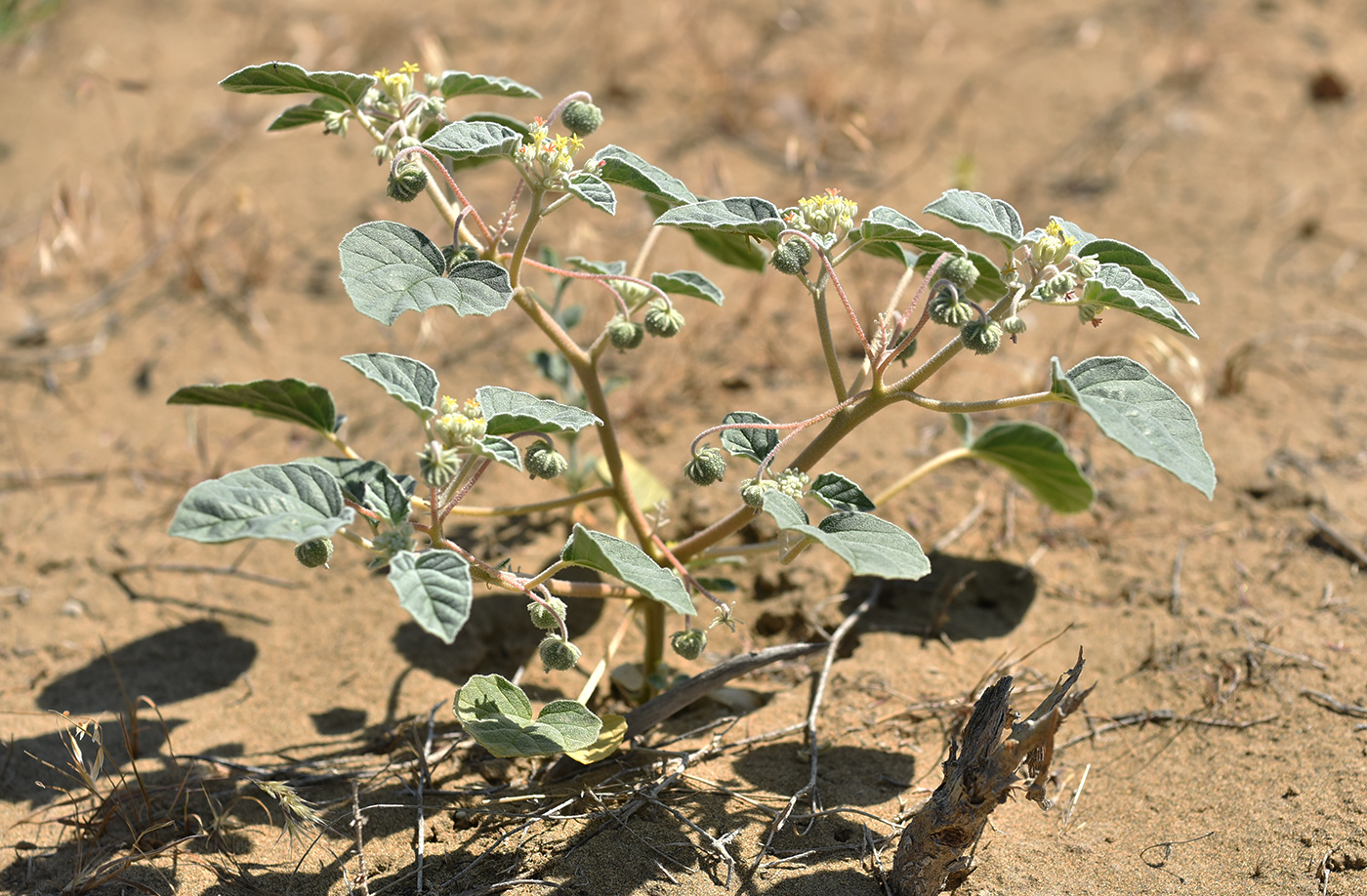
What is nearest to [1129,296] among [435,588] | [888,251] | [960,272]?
[960,272]

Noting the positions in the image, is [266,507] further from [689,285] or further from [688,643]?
[689,285]

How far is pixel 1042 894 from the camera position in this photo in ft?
6.35

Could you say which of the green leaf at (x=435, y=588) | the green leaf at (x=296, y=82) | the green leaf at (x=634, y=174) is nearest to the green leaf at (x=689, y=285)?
the green leaf at (x=634, y=174)

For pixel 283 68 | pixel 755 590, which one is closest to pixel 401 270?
pixel 283 68

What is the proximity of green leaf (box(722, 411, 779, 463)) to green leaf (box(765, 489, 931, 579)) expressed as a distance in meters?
0.17

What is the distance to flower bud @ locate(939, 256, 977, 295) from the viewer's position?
188 centimetres

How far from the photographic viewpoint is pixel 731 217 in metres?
1.90

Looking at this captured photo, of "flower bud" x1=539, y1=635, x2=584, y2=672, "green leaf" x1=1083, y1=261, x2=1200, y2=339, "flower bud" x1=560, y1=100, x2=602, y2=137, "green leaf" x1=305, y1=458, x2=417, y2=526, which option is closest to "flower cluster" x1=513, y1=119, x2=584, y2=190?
"flower bud" x1=560, y1=100, x2=602, y2=137

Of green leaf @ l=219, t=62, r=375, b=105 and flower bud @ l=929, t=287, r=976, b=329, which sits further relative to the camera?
green leaf @ l=219, t=62, r=375, b=105

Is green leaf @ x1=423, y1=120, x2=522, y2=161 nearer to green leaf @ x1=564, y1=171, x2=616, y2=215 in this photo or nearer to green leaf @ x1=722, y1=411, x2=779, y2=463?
green leaf @ x1=564, y1=171, x2=616, y2=215

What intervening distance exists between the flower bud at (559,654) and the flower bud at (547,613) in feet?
0.13

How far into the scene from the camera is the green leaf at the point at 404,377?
1.82 meters

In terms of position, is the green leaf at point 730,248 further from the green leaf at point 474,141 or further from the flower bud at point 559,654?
the flower bud at point 559,654

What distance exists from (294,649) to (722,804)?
130cm
